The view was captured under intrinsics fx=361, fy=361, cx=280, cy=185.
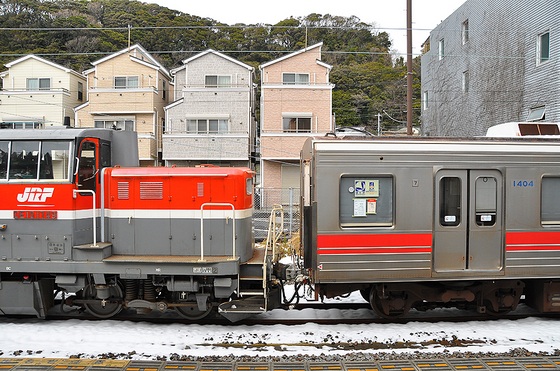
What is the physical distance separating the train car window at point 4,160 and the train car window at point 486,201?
812 cm

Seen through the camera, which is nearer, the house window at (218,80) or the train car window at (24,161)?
the train car window at (24,161)

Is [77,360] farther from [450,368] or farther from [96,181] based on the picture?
[450,368]

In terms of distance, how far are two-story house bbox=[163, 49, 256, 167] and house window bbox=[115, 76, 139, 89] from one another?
3.22m

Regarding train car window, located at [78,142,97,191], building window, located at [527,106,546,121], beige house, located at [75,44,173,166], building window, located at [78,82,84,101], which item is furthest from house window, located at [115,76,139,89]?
building window, located at [527,106,546,121]

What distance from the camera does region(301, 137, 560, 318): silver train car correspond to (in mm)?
6027

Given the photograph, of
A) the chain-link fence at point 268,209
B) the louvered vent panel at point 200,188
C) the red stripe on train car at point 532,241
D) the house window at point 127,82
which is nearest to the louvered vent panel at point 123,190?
the louvered vent panel at point 200,188

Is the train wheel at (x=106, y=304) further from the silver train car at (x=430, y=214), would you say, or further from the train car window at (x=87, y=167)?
the silver train car at (x=430, y=214)

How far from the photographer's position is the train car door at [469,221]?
617 cm

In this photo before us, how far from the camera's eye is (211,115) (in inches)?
866

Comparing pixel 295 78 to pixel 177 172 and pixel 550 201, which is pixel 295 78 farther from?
pixel 550 201

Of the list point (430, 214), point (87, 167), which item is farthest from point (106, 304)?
point (430, 214)

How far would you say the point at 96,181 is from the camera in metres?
6.49

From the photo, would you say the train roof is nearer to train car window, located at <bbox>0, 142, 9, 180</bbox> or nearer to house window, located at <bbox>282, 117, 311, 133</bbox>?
train car window, located at <bbox>0, 142, 9, 180</bbox>

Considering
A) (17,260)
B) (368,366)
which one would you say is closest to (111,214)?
(17,260)
